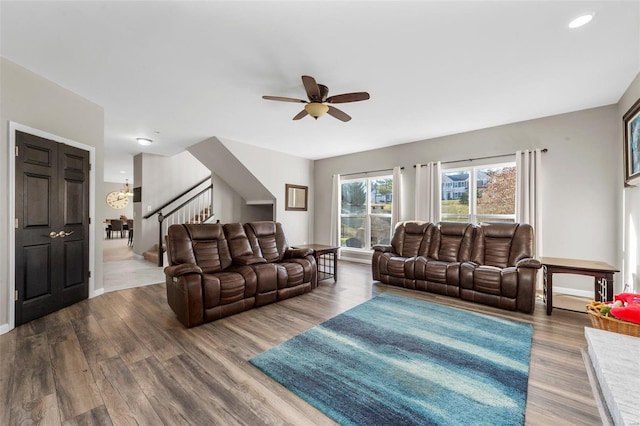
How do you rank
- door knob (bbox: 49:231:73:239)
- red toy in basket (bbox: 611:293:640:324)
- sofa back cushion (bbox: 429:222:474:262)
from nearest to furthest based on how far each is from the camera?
red toy in basket (bbox: 611:293:640:324) < door knob (bbox: 49:231:73:239) < sofa back cushion (bbox: 429:222:474:262)

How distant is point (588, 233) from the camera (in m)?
3.79

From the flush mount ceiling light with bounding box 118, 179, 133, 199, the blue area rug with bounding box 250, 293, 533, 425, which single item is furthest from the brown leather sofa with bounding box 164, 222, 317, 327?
the flush mount ceiling light with bounding box 118, 179, 133, 199

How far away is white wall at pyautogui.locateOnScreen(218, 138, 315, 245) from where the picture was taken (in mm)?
5707

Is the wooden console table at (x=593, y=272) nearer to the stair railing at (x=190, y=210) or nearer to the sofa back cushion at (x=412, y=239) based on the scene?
the sofa back cushion at (x=412, y=239)

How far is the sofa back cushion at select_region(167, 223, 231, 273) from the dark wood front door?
1.22 meters

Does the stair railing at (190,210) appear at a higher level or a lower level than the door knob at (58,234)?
higher

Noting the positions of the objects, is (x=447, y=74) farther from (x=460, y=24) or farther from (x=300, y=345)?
(x=300, y=345)

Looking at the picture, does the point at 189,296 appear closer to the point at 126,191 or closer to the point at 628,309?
the point at 628,309

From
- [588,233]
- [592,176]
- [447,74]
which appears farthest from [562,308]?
[447,74]

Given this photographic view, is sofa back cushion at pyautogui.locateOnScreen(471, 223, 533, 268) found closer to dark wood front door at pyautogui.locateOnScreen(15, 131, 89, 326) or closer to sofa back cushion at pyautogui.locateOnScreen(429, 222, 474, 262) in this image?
sofa back cushion at pyautogui.locateOnScreen(429, 222, 474, 262)

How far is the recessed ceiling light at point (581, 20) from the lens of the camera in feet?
6.55

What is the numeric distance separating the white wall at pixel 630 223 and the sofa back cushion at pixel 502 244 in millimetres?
920

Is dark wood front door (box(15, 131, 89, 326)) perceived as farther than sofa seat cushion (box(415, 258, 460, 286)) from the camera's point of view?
No

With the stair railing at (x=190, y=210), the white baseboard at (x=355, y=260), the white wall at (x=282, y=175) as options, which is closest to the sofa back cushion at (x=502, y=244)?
the white baseboard at (x=355, y=260)
